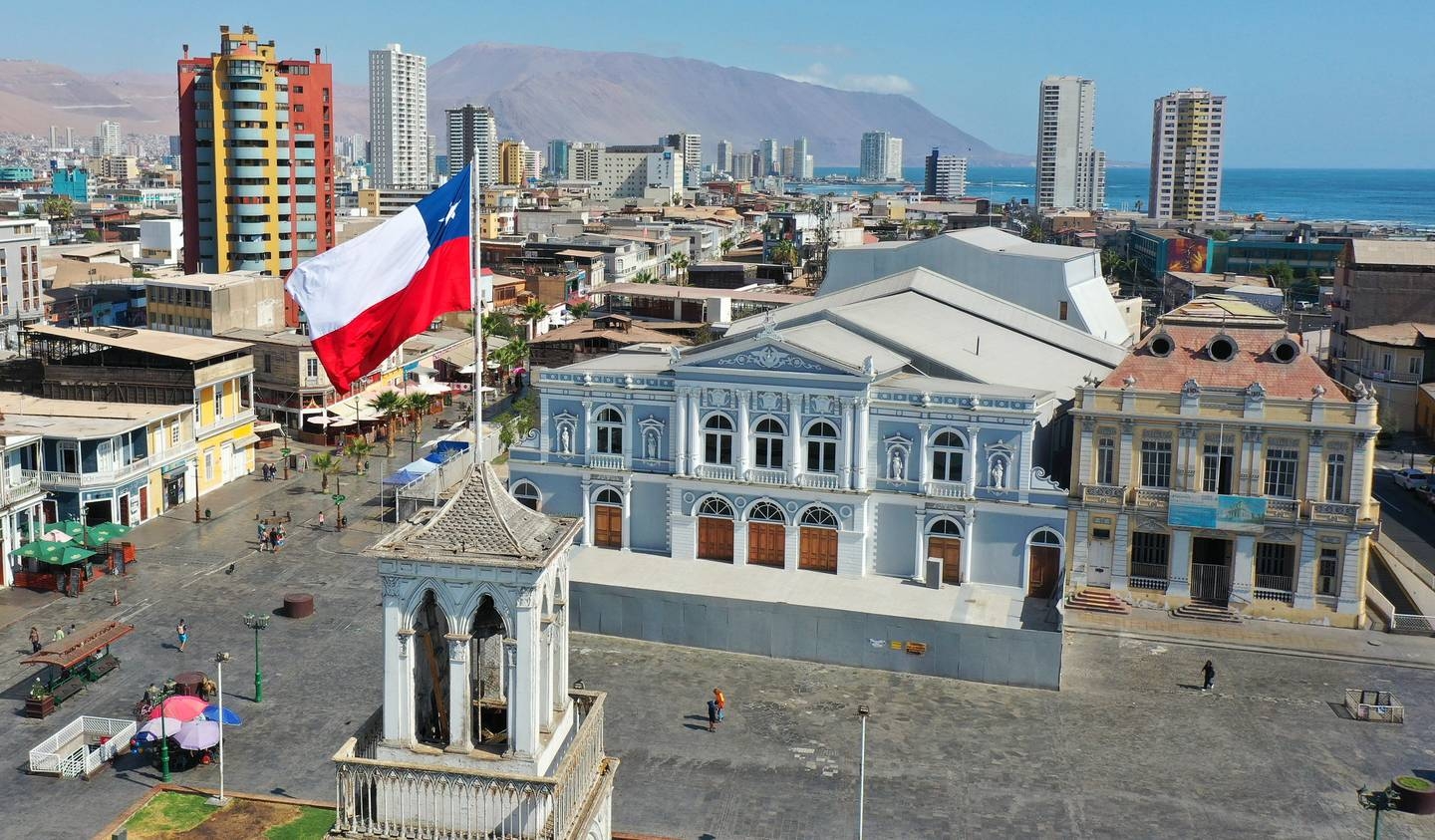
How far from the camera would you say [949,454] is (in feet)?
168

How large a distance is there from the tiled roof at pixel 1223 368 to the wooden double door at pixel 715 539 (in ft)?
50.7

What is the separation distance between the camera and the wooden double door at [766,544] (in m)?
52.8

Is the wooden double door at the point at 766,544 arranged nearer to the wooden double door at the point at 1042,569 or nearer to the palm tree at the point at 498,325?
the wooden double door at the point at 1042,569

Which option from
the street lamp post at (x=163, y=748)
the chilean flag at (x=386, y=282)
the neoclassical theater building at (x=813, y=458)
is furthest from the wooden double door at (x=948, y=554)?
the chilean flag at (x=386, y=282)

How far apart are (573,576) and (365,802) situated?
1285 inches

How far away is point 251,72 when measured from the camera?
11125 centimetres

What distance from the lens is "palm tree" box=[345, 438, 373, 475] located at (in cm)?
7131

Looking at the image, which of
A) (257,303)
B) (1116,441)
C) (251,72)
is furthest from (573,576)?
(251,72)

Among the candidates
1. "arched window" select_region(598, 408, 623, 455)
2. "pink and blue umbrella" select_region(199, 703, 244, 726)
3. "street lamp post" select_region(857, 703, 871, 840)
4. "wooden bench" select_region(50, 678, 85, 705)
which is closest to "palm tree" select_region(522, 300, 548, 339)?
"arched window" select_region(598, 408, 623, 455)

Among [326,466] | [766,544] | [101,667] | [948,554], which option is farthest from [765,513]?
[326,466]

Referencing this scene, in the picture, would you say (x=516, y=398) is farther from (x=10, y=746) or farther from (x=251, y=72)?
(x=10, y=746)

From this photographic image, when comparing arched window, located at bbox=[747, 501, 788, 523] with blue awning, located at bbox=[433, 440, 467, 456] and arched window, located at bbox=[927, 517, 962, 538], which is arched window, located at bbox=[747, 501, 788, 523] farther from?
blue awning, located at bbox=[433, 440, 467, 456]

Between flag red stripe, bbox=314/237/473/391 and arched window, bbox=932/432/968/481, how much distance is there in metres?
31.6

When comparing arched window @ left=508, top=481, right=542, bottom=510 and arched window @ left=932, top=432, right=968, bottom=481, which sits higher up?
arched window @ left=932, top=432, right=968, bottom=481
